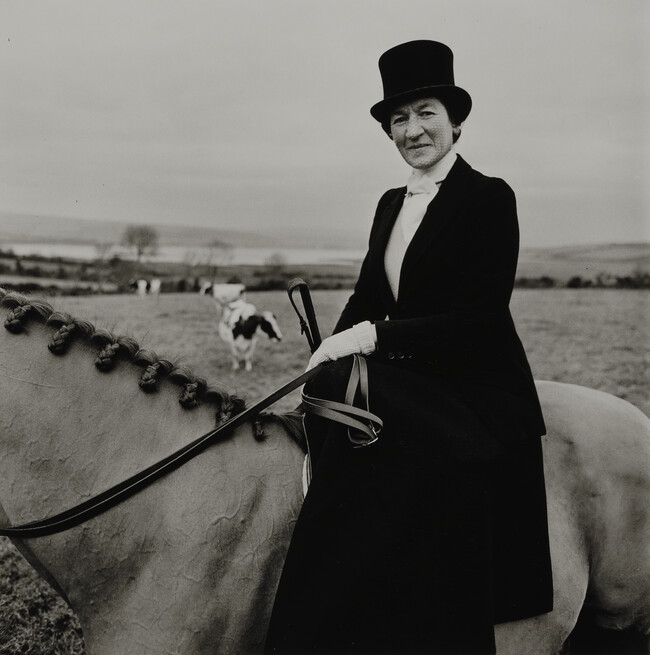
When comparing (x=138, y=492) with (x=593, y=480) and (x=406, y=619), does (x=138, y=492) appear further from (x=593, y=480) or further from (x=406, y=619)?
(x=593, y=480)

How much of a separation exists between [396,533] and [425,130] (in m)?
1.59

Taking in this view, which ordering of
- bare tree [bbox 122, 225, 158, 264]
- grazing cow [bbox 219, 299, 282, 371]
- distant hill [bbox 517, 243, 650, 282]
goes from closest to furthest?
grazing cow [bbox 219, 299, 282, 371], distant hill [bbox 517, 243, 650, 282], bare tree [bbox 122, 225, 158, 264]

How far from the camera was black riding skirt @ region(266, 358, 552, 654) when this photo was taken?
217 cm

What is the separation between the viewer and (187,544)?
2170mm

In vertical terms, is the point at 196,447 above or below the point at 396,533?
above

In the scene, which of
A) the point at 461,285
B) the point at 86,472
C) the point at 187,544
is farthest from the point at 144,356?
the point at 461,285

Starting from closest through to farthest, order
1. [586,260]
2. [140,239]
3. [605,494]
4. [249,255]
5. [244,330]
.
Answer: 1. [605,494]
2. [244,330]
3. [586,260]
4. [140,239]
5. [249,255]

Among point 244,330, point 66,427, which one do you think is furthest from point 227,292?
point 66,427

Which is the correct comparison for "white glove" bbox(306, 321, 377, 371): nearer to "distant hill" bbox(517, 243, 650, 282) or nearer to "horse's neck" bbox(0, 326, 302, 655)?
"horse's neck" bbox(0, 326, 302, 655)

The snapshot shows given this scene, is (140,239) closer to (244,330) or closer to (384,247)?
(244,330)

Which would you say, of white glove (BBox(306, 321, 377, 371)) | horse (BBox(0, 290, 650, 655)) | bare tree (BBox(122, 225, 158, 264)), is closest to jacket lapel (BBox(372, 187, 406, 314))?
white glove (BBox(306, 321, 377, 371))

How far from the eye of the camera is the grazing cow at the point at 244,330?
44.2 ft

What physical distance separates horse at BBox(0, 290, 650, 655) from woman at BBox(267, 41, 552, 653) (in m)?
0.19

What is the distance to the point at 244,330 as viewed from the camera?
44.1 ft
